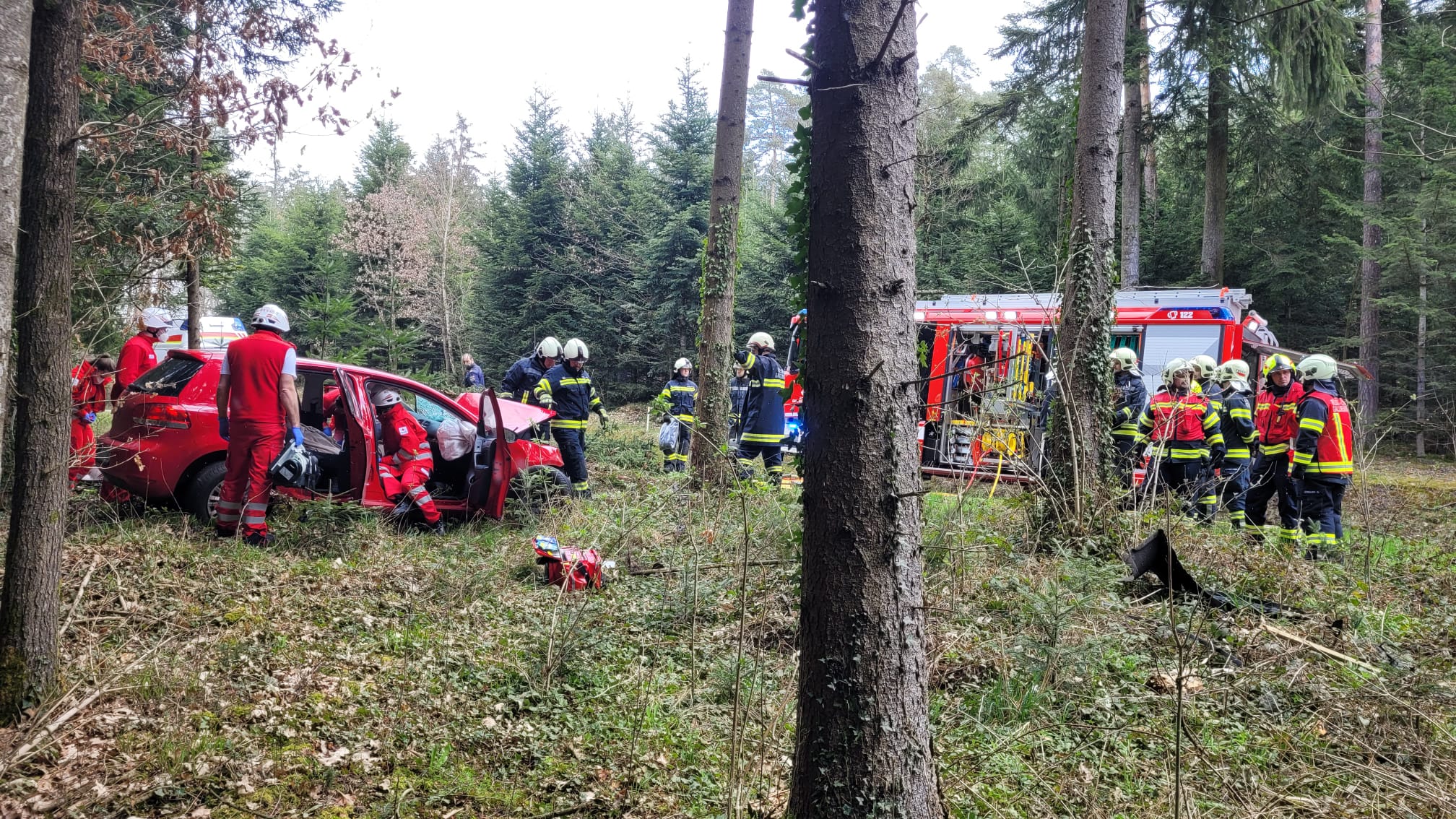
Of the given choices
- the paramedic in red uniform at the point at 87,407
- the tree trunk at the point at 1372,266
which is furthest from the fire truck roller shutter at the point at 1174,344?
the paramedic in red uniform at the point at 87,407

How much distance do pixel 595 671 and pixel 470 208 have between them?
122ft

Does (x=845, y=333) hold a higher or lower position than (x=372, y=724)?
higher

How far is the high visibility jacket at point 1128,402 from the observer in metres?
8.75

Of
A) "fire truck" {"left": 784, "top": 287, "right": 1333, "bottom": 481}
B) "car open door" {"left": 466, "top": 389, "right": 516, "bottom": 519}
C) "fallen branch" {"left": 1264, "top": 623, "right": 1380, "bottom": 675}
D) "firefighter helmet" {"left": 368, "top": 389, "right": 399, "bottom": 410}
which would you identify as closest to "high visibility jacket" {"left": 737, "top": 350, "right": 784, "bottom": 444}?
"fire truck" {"left": 784, "top": 287, "right": 1333, "bottom": 481}

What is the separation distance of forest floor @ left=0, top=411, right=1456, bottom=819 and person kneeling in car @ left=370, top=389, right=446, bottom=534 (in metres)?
0.85

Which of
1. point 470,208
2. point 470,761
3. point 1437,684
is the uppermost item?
point 470,208

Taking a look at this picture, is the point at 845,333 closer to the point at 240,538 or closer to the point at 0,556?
the point at 240,538

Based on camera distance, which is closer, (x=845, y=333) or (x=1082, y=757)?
(x=845, y=333)

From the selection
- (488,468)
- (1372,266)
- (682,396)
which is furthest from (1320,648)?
(1372,266)

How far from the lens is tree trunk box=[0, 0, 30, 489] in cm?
294

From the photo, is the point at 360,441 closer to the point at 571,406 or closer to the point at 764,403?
the point at 571,406

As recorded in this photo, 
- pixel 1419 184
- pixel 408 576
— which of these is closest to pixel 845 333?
pixel 408 576

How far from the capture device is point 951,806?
2.92 metres

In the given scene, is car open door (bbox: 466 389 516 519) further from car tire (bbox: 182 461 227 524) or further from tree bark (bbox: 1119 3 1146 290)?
tree bark (bbox: 1119 3 1146 290)
